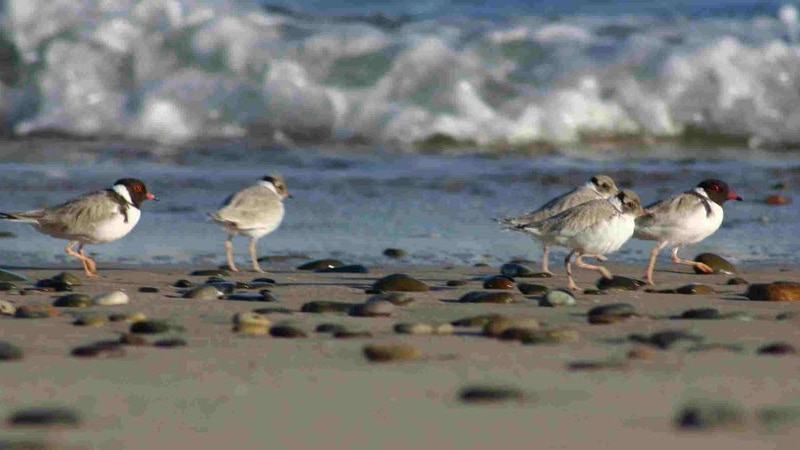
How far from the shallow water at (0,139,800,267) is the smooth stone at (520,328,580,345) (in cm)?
314

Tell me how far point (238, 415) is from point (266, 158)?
928 centimetres

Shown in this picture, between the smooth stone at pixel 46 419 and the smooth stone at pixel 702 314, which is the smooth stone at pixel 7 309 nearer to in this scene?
the smooth stone at pixel 46 419

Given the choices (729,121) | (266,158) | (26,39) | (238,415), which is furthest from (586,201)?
(26,39)

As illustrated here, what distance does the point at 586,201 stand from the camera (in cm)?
788

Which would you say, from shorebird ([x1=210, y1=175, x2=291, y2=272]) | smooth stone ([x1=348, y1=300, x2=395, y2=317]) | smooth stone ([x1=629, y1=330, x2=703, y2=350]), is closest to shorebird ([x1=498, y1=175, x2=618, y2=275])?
shorebird ([x1=210, y1=175, x2=291, y2=272])

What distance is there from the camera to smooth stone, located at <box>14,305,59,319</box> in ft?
18.5

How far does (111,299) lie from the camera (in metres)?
6.11

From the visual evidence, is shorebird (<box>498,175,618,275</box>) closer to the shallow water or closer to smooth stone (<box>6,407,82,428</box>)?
the shallow water

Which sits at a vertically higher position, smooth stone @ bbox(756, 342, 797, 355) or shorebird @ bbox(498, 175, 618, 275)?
shorebird @ bbox(498, 175, 618, 275)

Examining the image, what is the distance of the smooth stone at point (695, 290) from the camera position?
6.77 m

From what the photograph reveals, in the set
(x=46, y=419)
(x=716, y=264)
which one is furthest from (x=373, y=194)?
(x=46, y=419)

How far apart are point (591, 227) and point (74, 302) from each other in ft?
8.49

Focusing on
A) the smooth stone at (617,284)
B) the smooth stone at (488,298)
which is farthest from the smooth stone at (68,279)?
the smooth stone at (617,284)

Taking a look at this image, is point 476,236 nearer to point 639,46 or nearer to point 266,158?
point 266,158
